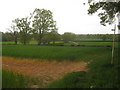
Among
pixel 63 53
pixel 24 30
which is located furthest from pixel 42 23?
pixel 63 53

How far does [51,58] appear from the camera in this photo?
43.0 ft

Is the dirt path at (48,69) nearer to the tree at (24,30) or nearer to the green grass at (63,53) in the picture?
the green grass at (63,53)

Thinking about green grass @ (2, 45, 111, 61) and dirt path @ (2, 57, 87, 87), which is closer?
dirt path @ (2, 57, 87, 87)

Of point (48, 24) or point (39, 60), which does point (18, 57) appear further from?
point (48, 24)

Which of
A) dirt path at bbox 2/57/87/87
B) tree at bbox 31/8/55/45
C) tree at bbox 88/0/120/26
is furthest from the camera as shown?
tree at bbox 31/8/55/45

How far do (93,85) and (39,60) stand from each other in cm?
907

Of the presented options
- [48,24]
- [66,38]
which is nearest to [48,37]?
[48,24]

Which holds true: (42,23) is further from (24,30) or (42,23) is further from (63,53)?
(63,53)

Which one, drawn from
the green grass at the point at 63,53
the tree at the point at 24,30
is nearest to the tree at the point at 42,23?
the tree at the point at 24,30

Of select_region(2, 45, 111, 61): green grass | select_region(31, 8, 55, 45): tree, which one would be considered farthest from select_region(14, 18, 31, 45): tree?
select_region(2, 45, 111, 61): green grass

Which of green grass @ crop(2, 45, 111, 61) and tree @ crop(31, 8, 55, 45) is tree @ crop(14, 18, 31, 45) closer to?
tree @ crop(31, 8, 55, 45)

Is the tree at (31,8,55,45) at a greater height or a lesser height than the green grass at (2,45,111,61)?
greater

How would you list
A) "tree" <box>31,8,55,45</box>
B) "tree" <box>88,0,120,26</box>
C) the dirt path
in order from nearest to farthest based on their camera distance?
1. the dirt path
2. "tree" <box>88,0,120,26</box>
3. "tree" <box>31,8,55,45</box>

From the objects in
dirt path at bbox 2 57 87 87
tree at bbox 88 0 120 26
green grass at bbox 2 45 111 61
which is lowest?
dirt path at bbox 2 57 87 87
